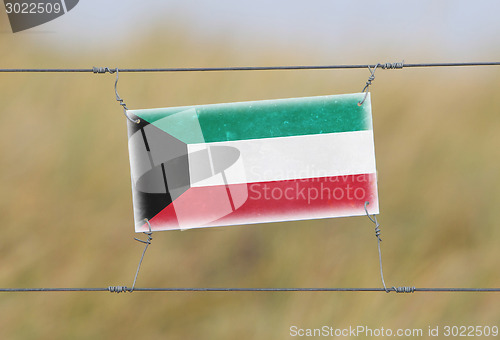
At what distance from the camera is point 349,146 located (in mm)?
1558

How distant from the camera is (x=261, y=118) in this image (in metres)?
1.57

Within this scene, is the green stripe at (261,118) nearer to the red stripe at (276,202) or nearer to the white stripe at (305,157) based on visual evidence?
the white stripe at (305,157)

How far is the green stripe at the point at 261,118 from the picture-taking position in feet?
5.13

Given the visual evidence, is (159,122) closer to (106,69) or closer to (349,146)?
(106,69)

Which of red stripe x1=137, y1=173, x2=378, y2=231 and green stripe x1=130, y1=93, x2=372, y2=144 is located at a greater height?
green stripe x1=130, y1=93, x2=372, y2=144

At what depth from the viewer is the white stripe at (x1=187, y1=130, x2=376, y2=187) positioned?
1.56 m

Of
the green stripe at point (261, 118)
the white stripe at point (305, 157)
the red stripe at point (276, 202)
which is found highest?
the green stripe at point (261, 118)

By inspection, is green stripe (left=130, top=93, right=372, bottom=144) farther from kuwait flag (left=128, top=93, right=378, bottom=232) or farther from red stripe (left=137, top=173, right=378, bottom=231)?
red stripe (left=137, top=173, right=378, bottom=231)

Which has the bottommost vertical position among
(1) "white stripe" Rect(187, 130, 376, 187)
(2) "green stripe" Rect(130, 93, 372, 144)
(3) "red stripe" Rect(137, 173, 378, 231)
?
(3) "red stripe" Rect(137, 173, 378, 231)

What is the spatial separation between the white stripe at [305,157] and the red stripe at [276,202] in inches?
0.8

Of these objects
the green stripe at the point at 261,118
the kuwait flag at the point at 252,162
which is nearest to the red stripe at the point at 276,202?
the kuwait flag at the point at 252,162

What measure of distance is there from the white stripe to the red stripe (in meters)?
0.02

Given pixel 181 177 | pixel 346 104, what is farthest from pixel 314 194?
pixel 181 177

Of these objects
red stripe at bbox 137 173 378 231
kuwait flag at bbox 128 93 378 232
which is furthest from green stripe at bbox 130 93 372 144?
red stripe at bbox 137 173 378 231
